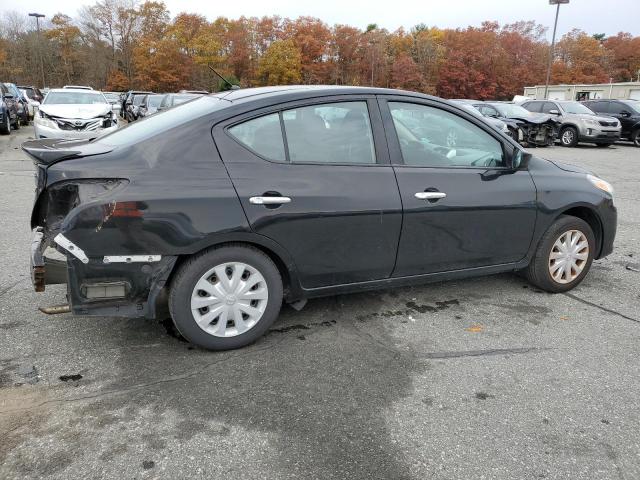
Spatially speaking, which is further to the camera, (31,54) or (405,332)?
(31,54)

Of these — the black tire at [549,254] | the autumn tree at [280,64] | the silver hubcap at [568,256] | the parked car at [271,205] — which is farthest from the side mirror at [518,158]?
the autumn tree at [280,64]

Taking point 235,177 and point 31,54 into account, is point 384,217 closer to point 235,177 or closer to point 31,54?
point 235,177

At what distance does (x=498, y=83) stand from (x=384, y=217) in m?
70.4

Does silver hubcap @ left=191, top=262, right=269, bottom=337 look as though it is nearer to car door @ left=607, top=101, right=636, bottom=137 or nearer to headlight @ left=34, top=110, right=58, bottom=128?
headlight @ left=34, top=110, right=58, bottom=128

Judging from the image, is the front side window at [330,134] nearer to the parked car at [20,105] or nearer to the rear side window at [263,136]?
the rear side window at [263,136]

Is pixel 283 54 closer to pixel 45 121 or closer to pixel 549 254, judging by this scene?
pixel 45 121

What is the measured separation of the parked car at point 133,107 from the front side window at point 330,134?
2096 cm

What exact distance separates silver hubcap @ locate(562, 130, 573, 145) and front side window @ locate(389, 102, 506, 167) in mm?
16989

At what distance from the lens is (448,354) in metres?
3.33

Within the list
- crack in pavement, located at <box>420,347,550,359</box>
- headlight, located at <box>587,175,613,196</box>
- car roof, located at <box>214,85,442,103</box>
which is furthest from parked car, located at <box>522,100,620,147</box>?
crack in pavement, located at <box>420,347,550,359</box>

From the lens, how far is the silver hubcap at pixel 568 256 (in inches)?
170

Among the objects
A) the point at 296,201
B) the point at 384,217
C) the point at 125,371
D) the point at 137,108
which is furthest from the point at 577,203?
the point at 137,108

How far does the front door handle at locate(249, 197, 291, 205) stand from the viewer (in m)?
3.14

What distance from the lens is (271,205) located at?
3.18 meters
